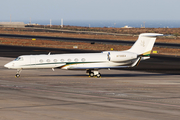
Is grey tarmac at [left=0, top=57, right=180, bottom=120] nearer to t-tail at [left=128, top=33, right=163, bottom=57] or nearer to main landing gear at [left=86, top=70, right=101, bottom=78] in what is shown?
main landing gear at [left=86, top=70, right=101, bottom=78]

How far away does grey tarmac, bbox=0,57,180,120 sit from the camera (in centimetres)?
2219

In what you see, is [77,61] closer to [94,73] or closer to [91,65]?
[91,65]

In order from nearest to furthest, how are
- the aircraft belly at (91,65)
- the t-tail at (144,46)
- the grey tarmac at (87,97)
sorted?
the grey tarmac at (87,97), the aircraft belly at (91,65), the t-tail at (144,46)

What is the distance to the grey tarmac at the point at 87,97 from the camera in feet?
72.8

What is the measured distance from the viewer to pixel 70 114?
2225cm

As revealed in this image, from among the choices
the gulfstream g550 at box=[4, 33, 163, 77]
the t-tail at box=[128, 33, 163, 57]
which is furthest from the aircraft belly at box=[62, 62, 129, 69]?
the t-tail at box=[128, 33, 163, 57]

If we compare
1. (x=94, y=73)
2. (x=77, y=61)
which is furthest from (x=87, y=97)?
(x=94, y=73)

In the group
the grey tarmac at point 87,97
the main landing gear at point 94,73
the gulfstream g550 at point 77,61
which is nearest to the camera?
the grey tarmac at point 87,97

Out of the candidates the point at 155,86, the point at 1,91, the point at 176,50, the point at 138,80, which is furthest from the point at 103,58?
the point at 176,50

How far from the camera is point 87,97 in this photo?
29.1 m

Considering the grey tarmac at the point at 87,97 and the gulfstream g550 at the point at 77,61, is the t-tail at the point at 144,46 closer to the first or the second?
the gulfstream g550 at the point at 77,61

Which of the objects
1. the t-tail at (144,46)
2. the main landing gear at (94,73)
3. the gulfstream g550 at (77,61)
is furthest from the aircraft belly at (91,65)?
the t-tail at (144,46)

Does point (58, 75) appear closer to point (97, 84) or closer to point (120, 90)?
point (97, 84)

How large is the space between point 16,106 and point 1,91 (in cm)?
784
